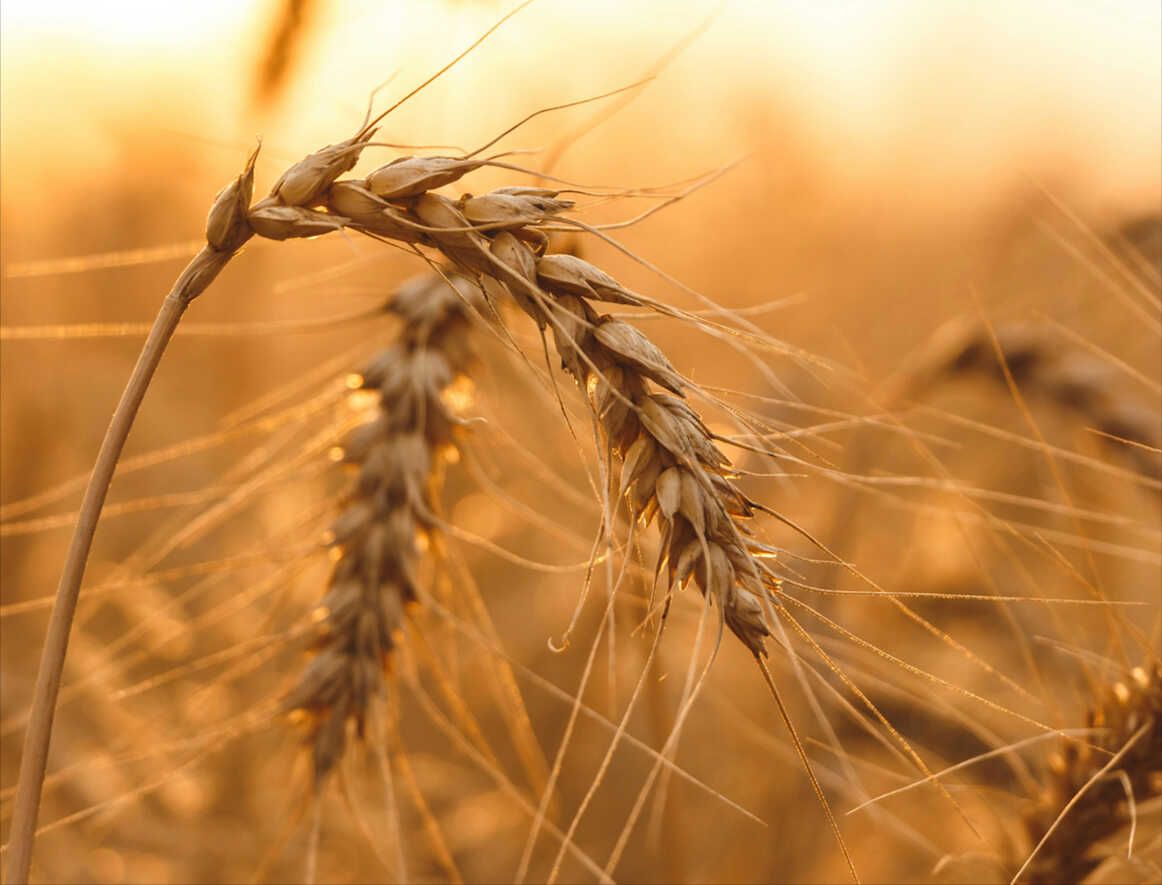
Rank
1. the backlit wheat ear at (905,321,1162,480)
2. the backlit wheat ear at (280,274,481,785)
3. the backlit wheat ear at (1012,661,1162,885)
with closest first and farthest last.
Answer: the backlit wheat ear at (1012,661,1162,885) < the backlit wheat ear at (280,274,481,785) < the backlit wheat ear at (905,321,1162,480)

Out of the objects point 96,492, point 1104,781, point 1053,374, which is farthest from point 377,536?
point 1053,374

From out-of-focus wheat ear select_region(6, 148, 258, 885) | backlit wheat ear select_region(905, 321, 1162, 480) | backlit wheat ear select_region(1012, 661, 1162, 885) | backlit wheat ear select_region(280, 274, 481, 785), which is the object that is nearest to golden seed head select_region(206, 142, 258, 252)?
out-of-focus wheat ear select_region(6, 148, 258, 885)

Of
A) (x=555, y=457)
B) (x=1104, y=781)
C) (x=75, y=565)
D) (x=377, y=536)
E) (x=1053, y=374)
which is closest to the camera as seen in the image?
(x=75, y=565)

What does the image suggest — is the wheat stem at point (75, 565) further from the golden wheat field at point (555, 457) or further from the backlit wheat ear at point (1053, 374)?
the backlit wheat ear at point (1053, 374)

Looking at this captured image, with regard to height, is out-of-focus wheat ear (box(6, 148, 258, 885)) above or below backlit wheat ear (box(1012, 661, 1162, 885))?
above

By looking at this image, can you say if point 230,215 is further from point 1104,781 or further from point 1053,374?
point 1053,374

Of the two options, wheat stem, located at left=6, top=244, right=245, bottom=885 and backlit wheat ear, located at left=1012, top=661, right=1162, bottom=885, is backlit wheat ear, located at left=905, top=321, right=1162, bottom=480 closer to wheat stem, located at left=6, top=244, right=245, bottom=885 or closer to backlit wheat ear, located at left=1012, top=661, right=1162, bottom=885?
backlit wheat ear, located at left=1012, top=661, right=1162, bottom=885

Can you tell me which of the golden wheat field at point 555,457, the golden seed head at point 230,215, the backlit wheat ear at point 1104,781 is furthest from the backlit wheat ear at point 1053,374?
the golden seed head at point 230,215
